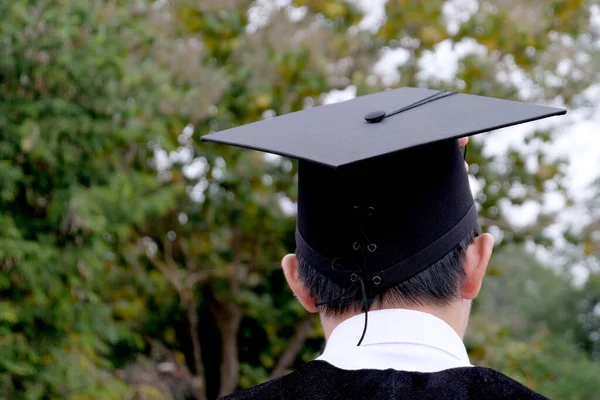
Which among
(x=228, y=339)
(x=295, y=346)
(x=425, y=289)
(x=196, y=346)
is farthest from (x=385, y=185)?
(x=196, y=346)

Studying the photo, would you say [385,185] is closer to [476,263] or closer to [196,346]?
[476,263]

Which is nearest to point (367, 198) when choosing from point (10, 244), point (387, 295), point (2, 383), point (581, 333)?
point (387, 295)

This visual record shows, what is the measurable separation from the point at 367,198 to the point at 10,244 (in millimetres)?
2514

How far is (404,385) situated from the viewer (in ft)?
4.16

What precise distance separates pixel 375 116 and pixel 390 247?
1.20 feet

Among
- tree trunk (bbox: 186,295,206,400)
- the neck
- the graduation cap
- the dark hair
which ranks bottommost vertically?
tree trunk (bbox: 186,295,206,400)

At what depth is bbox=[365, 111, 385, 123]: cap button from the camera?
1.67 m

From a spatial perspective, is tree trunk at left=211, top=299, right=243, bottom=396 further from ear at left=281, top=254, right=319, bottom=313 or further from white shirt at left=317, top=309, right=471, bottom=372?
white shirt at left=317, top=309, right=471, bottom=372

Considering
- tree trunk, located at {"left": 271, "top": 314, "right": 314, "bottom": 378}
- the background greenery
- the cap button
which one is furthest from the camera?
tree trunk, located at {"left": 271, "top": 314, "right": 314, "bottom": 378}

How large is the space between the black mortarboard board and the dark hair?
0.01 m

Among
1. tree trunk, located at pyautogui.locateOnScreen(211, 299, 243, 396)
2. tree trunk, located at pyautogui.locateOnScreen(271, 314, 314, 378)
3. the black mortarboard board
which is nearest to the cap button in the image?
the black mortarboard board

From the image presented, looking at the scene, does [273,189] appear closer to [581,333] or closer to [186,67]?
[186,67]

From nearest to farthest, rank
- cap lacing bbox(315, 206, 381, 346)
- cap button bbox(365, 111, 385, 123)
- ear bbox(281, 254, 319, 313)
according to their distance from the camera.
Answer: cap lacing bbox(315, 206, 381, 346)
ear bbox(281, 254, 319, 313)
cap button bbox(365, 111, 385, 123)

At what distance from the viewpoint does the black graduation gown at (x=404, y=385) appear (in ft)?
4.14
